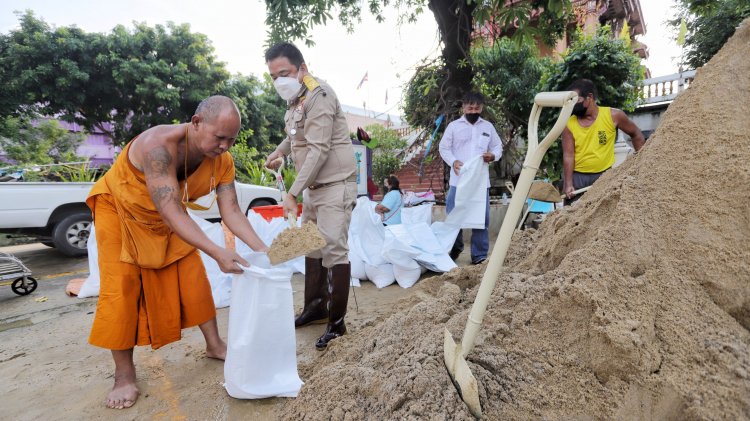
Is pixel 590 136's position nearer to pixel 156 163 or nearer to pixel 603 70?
pixel 156 163

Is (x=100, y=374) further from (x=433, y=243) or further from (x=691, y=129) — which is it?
(x=691, y=129)

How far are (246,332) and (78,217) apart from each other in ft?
17.2

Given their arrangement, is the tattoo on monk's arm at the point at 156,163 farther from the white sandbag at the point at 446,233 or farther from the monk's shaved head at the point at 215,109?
the white sandbag at the point at 446,233

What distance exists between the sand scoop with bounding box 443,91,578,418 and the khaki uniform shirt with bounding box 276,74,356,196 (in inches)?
52.4

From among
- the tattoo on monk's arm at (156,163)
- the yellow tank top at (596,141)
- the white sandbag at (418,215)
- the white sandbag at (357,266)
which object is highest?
the yellow tank top at (596,141)

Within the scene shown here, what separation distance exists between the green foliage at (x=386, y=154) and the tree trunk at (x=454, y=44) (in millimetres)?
4089

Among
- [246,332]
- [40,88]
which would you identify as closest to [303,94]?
[246,332]

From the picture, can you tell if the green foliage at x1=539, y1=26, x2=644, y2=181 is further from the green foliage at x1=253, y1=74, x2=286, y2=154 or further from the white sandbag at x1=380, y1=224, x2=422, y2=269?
the green foliage at x1=253, y1=74, x2=286, y2=154

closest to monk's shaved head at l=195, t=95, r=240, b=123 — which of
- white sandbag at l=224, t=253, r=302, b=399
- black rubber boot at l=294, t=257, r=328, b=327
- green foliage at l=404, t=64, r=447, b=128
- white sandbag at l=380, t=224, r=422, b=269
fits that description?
white sandbag at l=224, t=253, r=302, b=399

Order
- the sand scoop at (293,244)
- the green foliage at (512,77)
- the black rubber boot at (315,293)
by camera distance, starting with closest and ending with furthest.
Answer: the sand scoop at (293,244)
the black rubber boot at (315,293)
the green foliage at (512,77)

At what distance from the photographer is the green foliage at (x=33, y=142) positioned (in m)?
10.5

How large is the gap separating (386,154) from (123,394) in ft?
31.4

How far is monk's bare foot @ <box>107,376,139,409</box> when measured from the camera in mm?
1727

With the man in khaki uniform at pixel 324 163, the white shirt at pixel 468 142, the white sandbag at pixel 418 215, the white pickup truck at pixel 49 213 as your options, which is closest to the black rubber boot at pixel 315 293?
the man in khaki uniform at pixel 324 163
